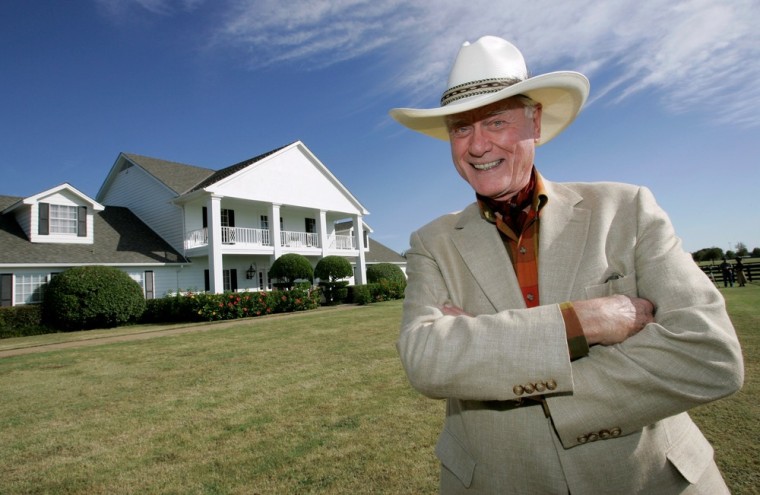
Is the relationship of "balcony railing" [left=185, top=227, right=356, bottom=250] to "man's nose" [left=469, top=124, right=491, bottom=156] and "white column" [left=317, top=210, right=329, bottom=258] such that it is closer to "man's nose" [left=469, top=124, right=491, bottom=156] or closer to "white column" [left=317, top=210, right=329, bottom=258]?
"white column" [left=317, top=210, right=329, bottom=258]

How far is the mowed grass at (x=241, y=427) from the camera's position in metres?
3.58

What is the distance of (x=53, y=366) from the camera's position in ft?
29.7

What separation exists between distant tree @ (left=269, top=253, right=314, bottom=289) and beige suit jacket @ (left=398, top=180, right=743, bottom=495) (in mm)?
20932

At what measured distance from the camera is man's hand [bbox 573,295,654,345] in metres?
1.29

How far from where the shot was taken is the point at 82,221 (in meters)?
21.1

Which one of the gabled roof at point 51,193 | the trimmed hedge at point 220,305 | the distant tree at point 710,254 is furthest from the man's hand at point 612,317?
the distant tree at point 710,254

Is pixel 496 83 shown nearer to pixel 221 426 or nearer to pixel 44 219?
pixel 221 426

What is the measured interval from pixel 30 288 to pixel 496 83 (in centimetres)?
2357

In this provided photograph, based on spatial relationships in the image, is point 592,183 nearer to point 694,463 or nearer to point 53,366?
point 694,463

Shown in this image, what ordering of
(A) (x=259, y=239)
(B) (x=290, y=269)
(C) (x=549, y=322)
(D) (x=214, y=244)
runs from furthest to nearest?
(A) (x=259, y=239)
(B) (x=290, y=269)
(D) (x=214, y=244)
(C) (x=549, y=322)

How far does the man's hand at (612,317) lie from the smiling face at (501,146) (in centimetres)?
58

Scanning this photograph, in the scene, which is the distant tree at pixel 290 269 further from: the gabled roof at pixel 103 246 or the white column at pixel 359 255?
the white column at pixel 359 255

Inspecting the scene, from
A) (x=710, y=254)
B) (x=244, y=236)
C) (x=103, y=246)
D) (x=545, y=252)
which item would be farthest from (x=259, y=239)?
(x=710, y=254)

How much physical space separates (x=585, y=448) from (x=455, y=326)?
0.57 meters
